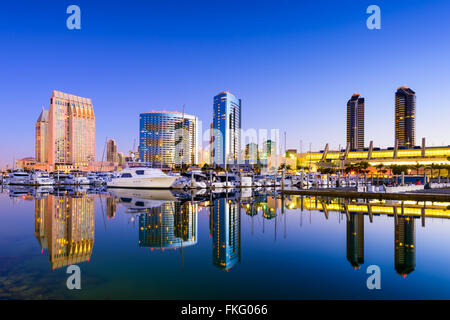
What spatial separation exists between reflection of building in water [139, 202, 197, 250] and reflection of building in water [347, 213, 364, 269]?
758cm

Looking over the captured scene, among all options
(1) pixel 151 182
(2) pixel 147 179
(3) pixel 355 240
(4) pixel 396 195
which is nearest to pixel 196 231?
(3) pixel 355 240

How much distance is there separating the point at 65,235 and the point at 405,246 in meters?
17.4

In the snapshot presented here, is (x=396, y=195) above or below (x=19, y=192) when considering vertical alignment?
above

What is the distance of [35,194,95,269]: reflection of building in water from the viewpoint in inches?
470

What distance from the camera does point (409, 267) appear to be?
1101 centimetres

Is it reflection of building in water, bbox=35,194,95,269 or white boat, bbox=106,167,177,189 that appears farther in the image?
white boat, bbox=106,167,177,189

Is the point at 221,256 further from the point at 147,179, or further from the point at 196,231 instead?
the point at 147,179

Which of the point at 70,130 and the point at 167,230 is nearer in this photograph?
the point at 167,230

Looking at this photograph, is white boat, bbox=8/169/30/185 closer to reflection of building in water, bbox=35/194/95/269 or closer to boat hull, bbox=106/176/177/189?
boat hull, bbox=106/176/177/189

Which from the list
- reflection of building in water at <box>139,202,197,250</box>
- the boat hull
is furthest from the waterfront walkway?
the boat hull

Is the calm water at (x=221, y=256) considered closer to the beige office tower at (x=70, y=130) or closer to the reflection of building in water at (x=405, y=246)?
the reflection of building in water at (x=405, y=246)

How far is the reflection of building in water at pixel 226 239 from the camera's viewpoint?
1193 cm

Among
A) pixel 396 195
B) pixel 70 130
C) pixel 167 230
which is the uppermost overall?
pixel 70 130

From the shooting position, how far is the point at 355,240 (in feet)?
51.1
